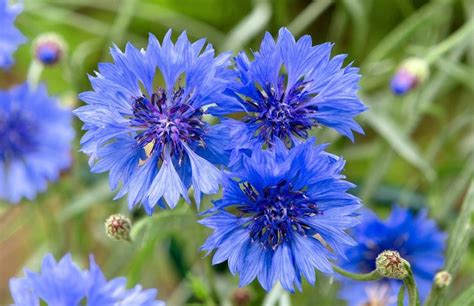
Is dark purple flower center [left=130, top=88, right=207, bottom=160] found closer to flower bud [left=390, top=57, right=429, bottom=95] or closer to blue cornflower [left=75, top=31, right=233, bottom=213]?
blue cornflower [left=75, top=31, right=233, bottom=213]

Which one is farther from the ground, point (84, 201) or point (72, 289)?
point (84, 201)

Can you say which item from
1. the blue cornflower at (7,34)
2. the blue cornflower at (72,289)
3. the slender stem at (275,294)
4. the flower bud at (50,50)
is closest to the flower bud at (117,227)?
the blue cornflower at (72,289)

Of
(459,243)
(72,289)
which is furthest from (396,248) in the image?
(72,289)

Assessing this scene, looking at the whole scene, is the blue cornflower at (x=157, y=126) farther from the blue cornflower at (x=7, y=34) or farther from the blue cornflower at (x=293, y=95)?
the blue cornflower at (x=7, y=34)

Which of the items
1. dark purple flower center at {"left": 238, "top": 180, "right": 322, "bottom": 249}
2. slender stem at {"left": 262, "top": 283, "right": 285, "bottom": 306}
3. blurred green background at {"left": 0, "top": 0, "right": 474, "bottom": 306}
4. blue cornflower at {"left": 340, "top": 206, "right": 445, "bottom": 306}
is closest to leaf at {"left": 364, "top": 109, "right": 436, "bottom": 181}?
blurred green background at {"left": 0, "top": 0, "right": 474, "bottom": 306}

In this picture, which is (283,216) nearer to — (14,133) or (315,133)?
(315,133)
